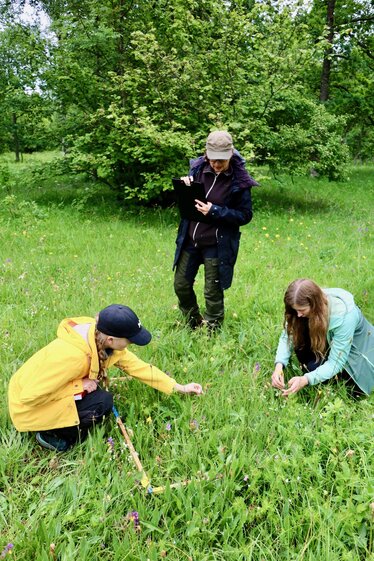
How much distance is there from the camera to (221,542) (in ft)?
7.07

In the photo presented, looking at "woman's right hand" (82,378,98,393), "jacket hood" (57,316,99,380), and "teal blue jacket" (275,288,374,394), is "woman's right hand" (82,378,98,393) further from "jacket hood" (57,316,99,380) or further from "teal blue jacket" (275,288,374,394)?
"teal blue jacket" (275,288,374,394)

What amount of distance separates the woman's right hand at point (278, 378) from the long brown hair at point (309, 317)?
0.22m

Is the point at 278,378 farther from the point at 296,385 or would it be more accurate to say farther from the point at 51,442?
the point at 51,442

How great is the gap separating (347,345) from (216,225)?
4.88ft

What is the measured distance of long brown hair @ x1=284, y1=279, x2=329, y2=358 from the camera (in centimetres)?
293

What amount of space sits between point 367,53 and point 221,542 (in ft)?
65.5

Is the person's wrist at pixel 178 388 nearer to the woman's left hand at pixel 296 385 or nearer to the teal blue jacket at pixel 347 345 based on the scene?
the woman's left hand at pixel 296 385

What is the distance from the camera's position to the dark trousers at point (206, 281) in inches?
155

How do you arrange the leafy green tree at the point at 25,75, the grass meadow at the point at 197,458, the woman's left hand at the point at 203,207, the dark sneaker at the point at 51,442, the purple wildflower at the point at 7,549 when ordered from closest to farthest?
the purple wildflower at the point at 7,549 < the grass meadow at the point at 197,458 < the dark sneaker at the point at 51,442 < the woman's left hand at the point at 203,207 < the leafy green tree at the point at 25,75

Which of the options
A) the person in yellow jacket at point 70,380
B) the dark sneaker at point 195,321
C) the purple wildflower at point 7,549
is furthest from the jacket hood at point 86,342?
the dark sneaker at point 195,321

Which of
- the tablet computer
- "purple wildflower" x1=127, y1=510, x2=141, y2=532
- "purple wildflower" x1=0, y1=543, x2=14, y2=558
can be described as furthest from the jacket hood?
the tablet computer

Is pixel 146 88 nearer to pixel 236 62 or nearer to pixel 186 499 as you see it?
pixel 236 62

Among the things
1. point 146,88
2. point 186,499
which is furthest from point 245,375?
point 146,88

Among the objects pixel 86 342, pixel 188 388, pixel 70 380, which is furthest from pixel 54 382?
pixel 188 388
